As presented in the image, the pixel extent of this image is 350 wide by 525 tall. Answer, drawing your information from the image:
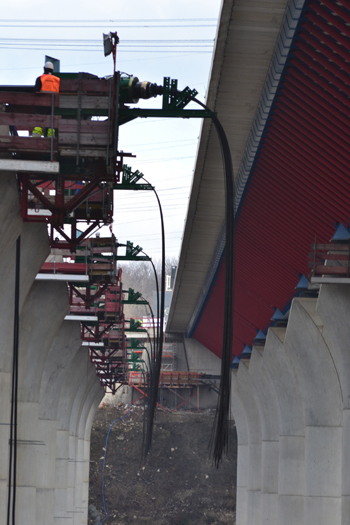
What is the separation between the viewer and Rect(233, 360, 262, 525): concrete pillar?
5662 cm

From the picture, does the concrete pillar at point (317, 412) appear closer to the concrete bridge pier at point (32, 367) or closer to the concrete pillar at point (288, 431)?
the concrete pillar at point (288, 431)

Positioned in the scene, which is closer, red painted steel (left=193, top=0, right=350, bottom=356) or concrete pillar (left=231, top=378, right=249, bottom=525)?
red painted steel (left=193, top=0, right=350, bottom=356)

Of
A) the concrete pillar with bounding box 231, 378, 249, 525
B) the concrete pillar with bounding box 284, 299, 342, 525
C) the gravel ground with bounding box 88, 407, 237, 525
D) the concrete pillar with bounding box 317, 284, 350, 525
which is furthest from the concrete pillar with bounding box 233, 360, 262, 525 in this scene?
the concrete pillar with bounding box 317, 284, 350, 525

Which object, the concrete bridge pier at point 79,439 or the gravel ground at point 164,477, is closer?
the concrete bridge pier at point 79,439

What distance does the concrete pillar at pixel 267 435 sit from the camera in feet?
156

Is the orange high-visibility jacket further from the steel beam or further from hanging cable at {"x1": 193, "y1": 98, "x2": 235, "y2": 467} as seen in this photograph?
hanging cable at {"x1": 193, "y1": 98, "x2": 235, "y2": 467}

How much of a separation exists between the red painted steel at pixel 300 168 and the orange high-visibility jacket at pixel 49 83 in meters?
5.20

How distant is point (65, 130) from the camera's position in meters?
17.4

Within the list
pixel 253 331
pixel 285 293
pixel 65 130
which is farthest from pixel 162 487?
pixel 65 130

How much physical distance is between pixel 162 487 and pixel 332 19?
63.1m

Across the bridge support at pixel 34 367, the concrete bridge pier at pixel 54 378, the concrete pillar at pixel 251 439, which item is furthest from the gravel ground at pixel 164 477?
the concrete bridge pier at pixel 54 378

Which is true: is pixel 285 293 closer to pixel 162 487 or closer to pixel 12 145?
pixel 12 145

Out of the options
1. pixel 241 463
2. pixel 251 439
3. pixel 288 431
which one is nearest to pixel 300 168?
pixel 288 431

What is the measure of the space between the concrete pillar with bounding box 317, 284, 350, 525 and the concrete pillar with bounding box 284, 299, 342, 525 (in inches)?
192
